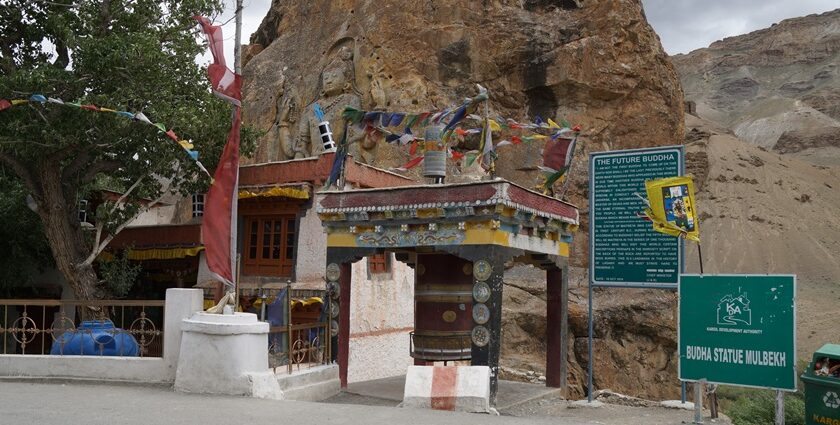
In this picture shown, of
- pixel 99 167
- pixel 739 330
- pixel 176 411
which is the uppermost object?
pixel 99 167

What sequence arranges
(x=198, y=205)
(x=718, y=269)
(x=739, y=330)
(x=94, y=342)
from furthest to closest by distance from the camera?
(x=718, y=269)
(x=198, y=205)
(x=94, y=342)
(x=739, y=330)

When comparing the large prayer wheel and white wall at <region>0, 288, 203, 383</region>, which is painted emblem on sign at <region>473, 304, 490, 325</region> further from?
white wall at <region>0, 288, 203, 383</region>

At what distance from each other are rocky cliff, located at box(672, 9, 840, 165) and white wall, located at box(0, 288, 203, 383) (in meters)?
90.4

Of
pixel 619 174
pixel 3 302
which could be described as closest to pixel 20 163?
pixel 3 302

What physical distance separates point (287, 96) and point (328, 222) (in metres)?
24.7

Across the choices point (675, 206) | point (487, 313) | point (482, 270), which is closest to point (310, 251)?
point (482, 270)

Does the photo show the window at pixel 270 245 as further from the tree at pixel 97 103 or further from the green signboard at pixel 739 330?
the green signboard at pixel 739 330

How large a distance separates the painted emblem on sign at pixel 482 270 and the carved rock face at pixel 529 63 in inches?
830

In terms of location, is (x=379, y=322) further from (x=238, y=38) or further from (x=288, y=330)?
(x=238, y=38)

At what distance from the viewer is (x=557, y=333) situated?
14836mm

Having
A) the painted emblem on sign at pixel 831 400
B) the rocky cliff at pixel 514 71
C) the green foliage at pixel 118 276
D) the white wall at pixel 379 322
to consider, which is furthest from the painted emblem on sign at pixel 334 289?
the rocky cliff at pixel 514 71

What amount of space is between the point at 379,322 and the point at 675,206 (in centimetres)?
877

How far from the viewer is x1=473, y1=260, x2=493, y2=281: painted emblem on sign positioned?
12.1 m

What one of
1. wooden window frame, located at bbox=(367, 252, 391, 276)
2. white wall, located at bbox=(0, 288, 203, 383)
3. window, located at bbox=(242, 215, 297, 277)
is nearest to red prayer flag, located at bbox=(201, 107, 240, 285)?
white wall, located at bbox=(0, 288, 203, 383)
